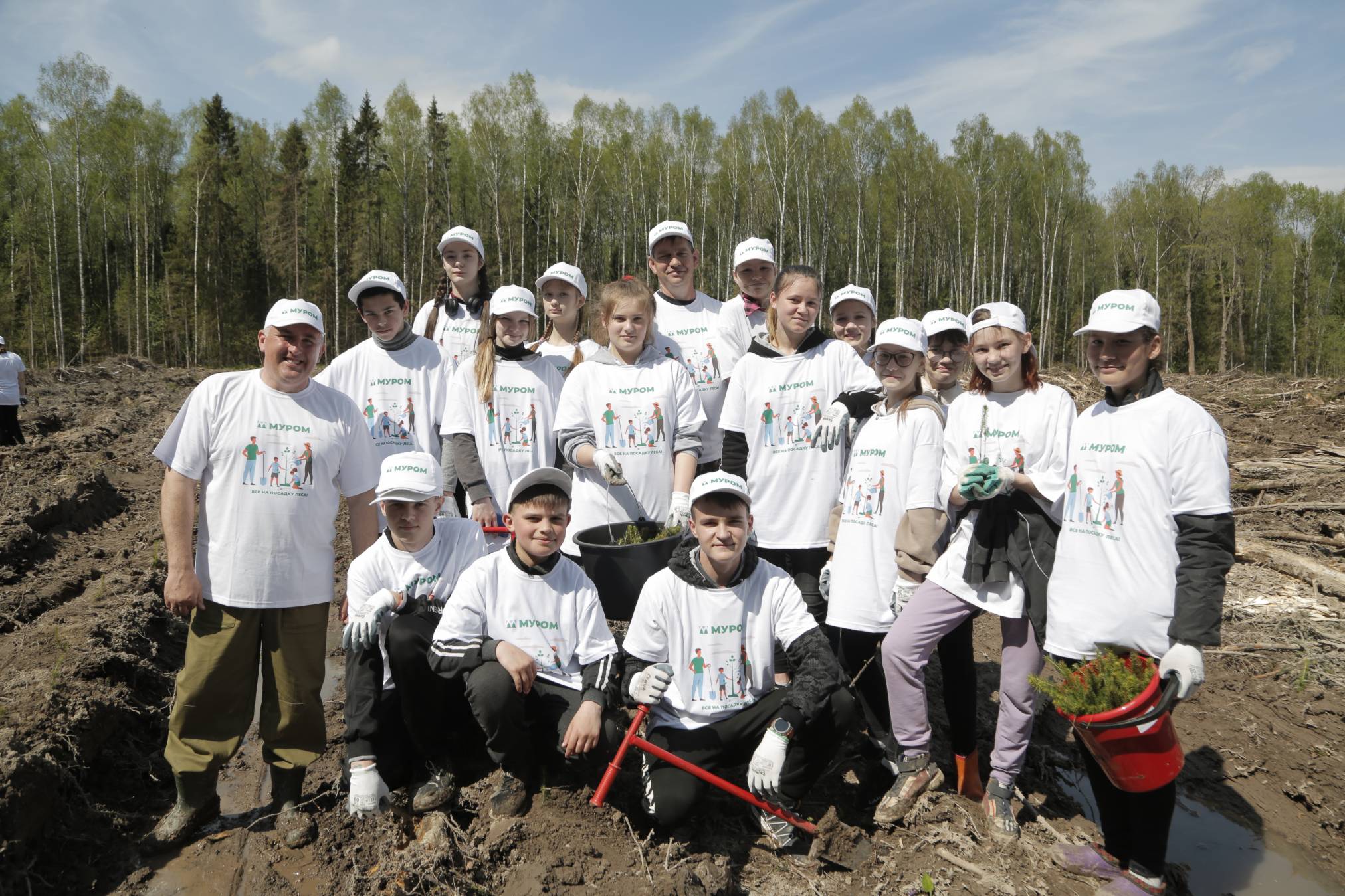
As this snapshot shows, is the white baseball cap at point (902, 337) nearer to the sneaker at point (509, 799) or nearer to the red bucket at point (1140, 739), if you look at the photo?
the red bucket at point (1140, 739)

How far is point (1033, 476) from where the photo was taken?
10.3 ft

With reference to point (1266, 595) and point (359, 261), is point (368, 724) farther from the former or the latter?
point (359, 261)

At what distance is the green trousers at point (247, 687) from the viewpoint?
10.6ft

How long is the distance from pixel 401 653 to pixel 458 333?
2.15 meters

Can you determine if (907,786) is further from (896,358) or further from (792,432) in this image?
(896,358)

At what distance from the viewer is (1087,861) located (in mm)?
3043

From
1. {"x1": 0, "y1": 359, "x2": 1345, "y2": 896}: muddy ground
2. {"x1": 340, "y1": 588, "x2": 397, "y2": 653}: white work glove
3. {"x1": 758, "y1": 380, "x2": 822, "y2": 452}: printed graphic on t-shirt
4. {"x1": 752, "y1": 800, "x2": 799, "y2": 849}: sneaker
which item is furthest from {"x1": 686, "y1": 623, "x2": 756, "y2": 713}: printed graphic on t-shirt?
{"x1": 340, "y1": 588, "x2": 397, "y2": 653}: white work glove

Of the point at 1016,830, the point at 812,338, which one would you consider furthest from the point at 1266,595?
the point at 812,338

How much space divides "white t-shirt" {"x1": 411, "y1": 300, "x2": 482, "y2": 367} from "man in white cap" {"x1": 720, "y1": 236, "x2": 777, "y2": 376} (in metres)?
1.49

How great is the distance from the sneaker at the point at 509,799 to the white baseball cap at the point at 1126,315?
2.79 m

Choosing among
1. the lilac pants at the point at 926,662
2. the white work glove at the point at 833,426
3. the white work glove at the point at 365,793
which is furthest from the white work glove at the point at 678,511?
the white work glove at the point at 365,793

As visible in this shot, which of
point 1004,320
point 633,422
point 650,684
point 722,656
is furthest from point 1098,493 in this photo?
point 633,422

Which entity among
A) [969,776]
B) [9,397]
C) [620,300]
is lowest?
[969,776]

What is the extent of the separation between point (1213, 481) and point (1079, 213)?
144 ft
